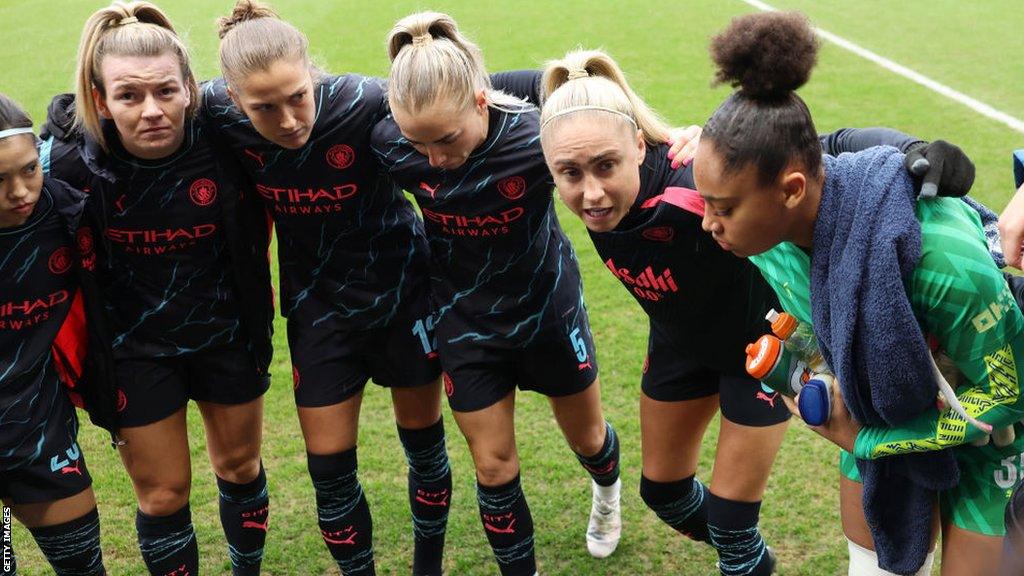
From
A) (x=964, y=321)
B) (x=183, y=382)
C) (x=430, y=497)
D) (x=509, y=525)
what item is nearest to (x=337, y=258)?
(x=183, y=382)

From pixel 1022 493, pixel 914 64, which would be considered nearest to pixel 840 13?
pixel 914 64

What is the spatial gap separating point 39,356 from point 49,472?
0.39 meters

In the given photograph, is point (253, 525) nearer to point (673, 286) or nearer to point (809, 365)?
point (673, 286)

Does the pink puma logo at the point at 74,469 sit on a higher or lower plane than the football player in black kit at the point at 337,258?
lower

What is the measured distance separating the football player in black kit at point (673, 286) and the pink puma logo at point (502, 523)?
→ 0.55 metres

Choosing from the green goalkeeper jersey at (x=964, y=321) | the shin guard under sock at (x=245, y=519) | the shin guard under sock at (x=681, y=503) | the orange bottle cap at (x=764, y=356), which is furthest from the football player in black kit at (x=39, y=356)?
the green goalkeeper jersey at (x=964, y=321)

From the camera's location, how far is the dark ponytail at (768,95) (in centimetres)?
277

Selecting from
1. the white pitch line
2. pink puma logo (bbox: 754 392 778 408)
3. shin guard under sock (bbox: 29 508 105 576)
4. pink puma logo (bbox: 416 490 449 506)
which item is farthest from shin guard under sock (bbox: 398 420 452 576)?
the white pitch line

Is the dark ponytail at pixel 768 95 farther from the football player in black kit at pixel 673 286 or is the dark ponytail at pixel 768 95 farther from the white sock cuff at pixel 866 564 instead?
the white sock cuff at pixel 866 564

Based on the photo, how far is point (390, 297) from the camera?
4.25m

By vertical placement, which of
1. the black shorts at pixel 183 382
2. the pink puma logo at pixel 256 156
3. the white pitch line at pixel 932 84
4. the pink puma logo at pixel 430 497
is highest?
the pink puma logo at pixel 256 156

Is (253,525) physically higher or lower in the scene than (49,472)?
lower

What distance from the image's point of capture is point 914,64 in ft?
41.2

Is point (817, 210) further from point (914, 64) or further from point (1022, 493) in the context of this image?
point (914, 64)
